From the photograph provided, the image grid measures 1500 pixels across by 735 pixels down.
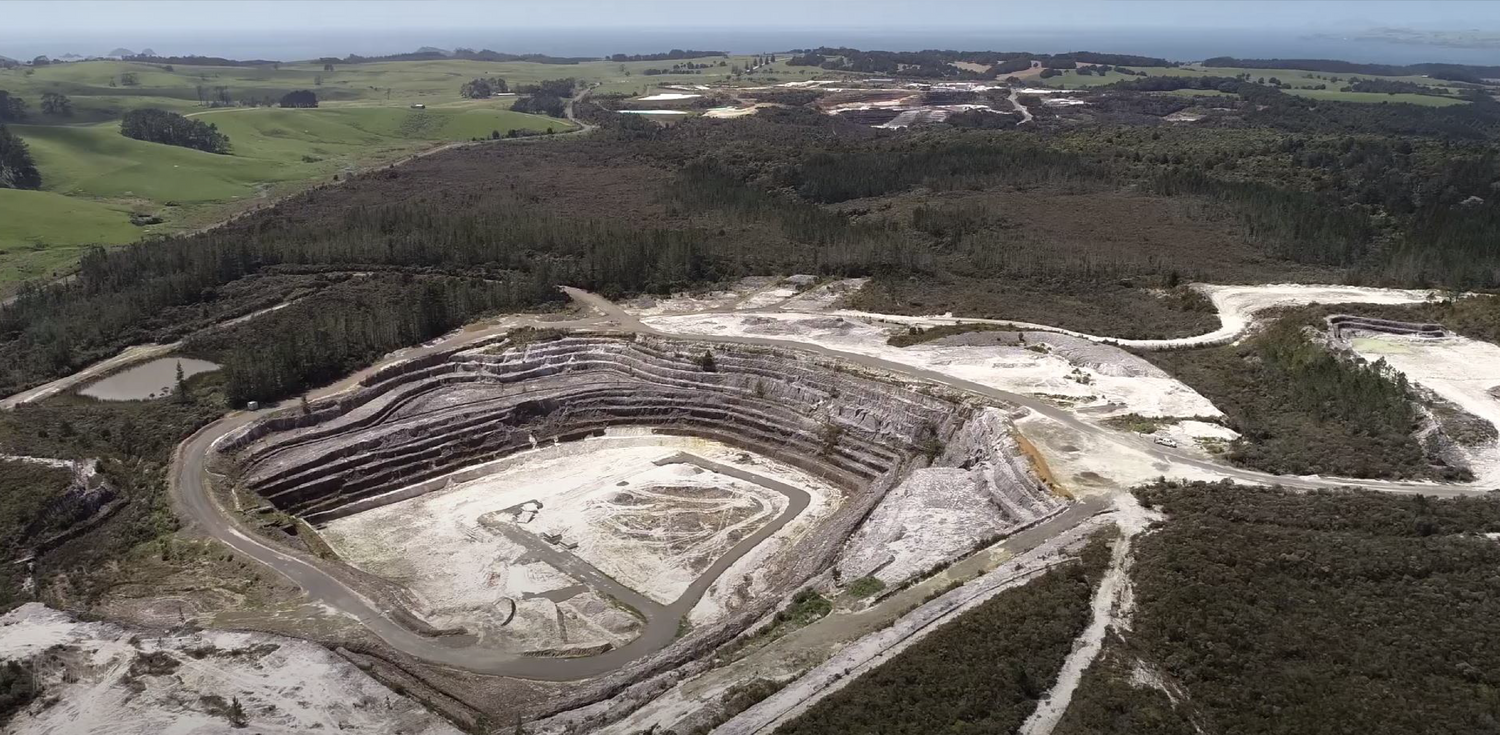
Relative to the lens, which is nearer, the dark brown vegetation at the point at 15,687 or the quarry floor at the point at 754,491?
the dark brown vegetation at the point at 15,687

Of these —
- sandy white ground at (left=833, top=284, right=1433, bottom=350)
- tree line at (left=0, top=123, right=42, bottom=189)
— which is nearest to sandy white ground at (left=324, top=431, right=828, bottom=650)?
sandy white ground at (left=833, top=284, right=1433, bottom=350)

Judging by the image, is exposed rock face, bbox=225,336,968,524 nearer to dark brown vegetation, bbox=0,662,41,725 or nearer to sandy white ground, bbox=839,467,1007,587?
sandy white ground, bbox=839,467,1007,587

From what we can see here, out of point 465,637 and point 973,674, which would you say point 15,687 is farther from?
point 973,674

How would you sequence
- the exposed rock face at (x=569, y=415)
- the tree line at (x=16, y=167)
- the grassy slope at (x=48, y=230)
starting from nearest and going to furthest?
the exposed rock face at (x=569, y=415)
the grassy slope at (x=48, y=230)
the tree line at (x=16, y=167)

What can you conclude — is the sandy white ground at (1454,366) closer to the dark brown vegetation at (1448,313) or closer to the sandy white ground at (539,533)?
the dark brown vegetation at (1448,313)

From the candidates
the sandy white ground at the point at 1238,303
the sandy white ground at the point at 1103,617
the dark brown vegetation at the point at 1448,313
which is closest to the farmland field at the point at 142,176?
the sandy white ground at the point at 1238,303

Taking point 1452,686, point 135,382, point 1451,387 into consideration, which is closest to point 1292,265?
point 1451,387

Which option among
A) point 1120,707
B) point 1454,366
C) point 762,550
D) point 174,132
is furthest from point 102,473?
point 174,132

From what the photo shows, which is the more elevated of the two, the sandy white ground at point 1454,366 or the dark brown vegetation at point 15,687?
the sandy white ground at point 1454,366
